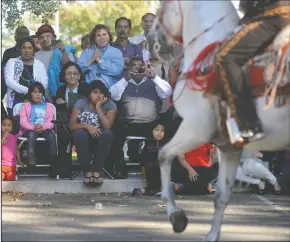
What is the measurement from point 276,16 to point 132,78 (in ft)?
19.8

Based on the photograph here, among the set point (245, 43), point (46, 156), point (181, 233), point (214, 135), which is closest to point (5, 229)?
point (181, 233)

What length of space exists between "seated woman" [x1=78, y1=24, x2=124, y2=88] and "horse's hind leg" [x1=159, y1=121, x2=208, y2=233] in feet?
18.1

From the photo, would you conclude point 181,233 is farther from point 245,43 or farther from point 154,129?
point 154,129

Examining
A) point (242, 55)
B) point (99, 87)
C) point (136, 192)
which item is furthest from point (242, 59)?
point (99, 87)

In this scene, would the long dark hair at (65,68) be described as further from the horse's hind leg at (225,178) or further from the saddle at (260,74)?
the saddle at (260,74)

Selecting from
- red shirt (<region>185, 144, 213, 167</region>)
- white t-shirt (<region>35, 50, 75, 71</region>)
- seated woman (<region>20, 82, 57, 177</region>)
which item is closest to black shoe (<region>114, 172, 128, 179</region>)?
seated woman (<region>20, 82, 57, 177</region>)

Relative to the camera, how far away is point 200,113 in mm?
8164

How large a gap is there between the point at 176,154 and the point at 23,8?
7530 millimetres

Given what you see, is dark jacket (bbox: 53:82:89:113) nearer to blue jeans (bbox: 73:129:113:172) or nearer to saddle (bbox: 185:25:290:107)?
blue jeans (bbox: 73:129:113:172)

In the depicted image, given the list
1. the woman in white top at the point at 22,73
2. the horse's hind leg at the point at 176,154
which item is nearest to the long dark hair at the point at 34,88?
the woman in white top at the point at 22,73

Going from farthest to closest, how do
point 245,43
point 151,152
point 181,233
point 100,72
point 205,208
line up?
point 100,72 → point 151,152 → point 205,208 → point 181,233 → point 245,43

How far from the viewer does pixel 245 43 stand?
7.90 metres

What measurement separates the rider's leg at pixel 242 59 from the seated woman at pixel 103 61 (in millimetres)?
6265

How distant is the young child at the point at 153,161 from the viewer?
13164 mm
